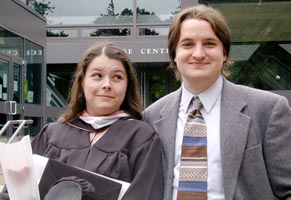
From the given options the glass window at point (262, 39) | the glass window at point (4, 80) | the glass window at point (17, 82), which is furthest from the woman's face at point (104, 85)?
the glass window at point (262, 39)

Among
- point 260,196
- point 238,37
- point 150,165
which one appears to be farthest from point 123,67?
point 238,37

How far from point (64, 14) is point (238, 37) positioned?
856 centimetres

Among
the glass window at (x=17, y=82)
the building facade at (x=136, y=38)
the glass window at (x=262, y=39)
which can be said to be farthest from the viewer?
the building facade at (x=136, y=38)

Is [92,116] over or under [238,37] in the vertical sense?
under

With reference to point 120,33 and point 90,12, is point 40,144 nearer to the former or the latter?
point 120,33

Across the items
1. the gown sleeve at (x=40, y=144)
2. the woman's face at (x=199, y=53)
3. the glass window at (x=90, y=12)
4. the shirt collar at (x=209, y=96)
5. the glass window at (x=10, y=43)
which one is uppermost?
the glass window at (x=90, y=12)

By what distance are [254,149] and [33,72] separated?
38.4 feet

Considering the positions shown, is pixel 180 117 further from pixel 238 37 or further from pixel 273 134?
pixel 238 37

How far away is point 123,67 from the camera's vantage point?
262 cm

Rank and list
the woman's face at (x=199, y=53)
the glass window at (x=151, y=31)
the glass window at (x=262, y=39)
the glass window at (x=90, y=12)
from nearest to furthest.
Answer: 1. the woman's face at (x=199, y=53)
2. the glass window at (x=262, y=39)
3. the glass window at (x=151, y=31)
4. the glass window at (x=90, y=12)

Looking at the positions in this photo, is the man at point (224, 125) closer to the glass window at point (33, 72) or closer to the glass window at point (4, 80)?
the glass window at point (4, 80)

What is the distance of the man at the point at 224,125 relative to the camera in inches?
90.0

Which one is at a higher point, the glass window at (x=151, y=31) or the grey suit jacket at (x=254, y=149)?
the glass window at (x=151, y=31)

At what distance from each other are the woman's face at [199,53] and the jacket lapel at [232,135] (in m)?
0.16
